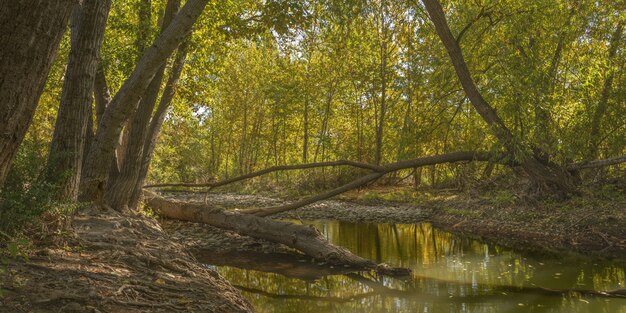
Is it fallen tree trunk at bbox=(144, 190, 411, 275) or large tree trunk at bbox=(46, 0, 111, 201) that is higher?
large tree trunk at bbox=(46, 0, 111, 201)

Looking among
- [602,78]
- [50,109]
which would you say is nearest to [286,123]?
[50,109]

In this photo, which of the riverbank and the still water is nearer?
the still water

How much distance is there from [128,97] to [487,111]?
9.13 meters

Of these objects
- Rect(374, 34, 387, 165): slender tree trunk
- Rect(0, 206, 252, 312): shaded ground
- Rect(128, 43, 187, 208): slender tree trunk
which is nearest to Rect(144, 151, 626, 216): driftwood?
Rect(128, 43, 187, 208): slender tree trunk

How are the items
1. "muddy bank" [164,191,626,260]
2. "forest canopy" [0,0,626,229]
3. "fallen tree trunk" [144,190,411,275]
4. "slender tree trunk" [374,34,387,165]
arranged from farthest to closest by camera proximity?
"slender tree trunk" [374,34,387,165] → "muddy bank" [164,191,626,260] → "fallen tree trunk" [144,190,411,275] → "forest canopy" [0,0,626,229]

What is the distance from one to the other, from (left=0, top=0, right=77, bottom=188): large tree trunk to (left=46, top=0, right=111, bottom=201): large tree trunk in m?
2.78

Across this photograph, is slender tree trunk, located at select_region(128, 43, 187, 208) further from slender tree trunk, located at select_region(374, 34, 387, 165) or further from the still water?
slender tree trunk, located at select_region(374, 34, 387, 165)

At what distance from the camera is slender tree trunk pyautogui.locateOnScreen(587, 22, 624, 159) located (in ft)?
42.0

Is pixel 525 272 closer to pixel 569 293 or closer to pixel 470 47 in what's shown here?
pixel 569 293

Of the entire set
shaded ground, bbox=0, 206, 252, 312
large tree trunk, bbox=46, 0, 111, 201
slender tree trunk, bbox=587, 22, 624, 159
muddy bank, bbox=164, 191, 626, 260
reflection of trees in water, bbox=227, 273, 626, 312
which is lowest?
reflection of trees in water, bbox=227, 273, 626, 312

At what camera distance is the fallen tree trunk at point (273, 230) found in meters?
8.52

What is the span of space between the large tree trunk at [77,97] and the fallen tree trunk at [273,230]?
4352mm

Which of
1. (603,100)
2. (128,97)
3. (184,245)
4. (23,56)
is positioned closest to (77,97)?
(128,97)

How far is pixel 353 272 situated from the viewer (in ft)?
27.1
